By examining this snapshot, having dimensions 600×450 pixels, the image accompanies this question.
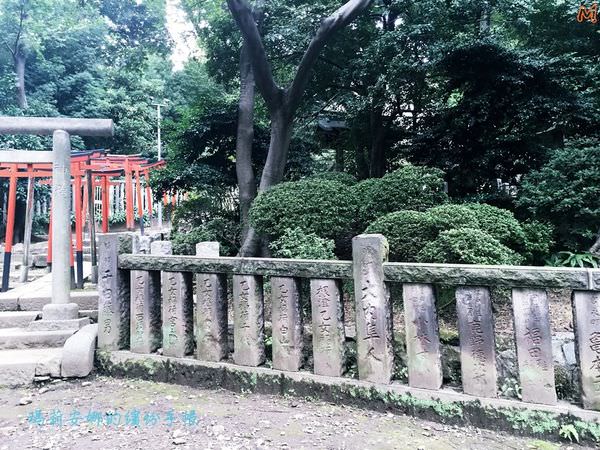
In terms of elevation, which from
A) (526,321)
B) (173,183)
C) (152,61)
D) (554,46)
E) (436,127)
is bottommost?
(526,321)

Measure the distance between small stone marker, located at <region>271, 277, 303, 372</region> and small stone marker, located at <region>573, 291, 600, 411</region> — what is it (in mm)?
2102

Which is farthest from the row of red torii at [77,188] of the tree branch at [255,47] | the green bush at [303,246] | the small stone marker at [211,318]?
the tree branch at [255,47]

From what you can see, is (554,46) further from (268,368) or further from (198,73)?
(198,73)

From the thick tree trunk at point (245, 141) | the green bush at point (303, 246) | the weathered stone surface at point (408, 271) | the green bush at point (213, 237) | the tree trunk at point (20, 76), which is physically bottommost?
the weathered stone surface at point (408, 271)

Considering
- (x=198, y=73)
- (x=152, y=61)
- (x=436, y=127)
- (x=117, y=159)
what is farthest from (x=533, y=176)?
(x=152, y=61)

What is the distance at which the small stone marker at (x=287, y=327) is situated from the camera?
351 centimetres

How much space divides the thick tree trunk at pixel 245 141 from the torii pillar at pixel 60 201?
322cm

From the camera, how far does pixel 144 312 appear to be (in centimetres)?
403

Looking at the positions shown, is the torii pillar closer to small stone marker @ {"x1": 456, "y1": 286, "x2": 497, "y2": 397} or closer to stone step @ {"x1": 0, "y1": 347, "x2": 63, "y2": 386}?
stone step @ {"x1": 0, "y1": 347, "x2": 63, "y2": 386}

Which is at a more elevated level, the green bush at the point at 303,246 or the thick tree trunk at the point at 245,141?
the thick tree trunk at the point at 245,141

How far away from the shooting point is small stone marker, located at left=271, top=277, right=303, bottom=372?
3.51 m

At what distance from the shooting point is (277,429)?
2994 millimetres

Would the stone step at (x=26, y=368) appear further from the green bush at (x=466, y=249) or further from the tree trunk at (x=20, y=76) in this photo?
the tree trunk at (x=20, y=76)

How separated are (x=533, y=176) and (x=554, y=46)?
136 inches
